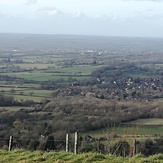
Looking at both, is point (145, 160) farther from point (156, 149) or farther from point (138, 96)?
point (138, 96)

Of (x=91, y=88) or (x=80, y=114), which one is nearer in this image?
(x=80, y=114)

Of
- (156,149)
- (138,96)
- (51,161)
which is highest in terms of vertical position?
(51,161)

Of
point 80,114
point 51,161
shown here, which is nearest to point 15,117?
point 80,114

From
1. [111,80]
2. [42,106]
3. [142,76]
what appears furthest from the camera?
[142,76]

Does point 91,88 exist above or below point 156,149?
below

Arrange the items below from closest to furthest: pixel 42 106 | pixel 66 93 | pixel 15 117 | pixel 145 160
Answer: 1. pixel 145 160
2. pixel 15 117
3. pixel 42 106
4. pixel 66 93

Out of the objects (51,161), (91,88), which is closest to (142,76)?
(91,88)
